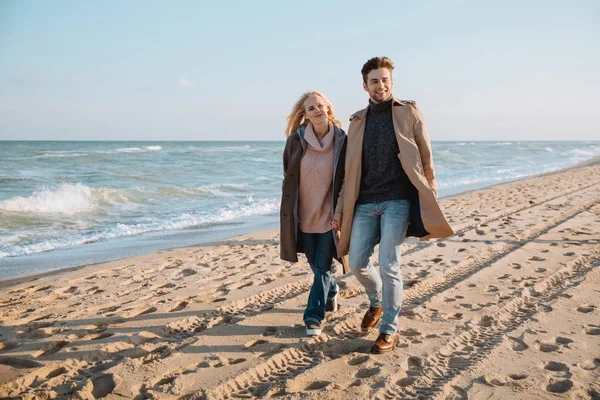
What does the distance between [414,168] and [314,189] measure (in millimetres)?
857

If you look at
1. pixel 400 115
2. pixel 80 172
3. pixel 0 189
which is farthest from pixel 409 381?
pixel 80 172

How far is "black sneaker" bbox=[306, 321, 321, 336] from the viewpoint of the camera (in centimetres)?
378

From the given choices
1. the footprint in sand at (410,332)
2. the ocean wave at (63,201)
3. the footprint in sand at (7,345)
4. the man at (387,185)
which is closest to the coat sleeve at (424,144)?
the man at (387,185)

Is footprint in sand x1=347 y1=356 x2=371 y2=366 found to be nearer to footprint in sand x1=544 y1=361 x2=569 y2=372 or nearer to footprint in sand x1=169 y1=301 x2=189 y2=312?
footprint in sand x1=544 y1=361 x2=569 y2=372

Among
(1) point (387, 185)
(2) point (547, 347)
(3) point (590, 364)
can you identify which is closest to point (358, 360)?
(1) point (387, 185)

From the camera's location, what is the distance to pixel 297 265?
20.0 ft

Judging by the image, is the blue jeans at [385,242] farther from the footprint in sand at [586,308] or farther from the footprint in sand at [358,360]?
the footprint in sand at [586,308]

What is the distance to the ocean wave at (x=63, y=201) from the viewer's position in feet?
39.2

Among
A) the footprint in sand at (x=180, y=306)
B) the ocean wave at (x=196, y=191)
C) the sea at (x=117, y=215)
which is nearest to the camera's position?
the footprint in sand at (x=180, y=306)

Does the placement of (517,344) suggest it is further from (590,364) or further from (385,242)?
(385,242)

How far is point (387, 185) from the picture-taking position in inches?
136

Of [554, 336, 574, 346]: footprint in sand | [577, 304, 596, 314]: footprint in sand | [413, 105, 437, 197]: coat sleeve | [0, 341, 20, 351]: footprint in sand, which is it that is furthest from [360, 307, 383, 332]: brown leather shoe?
[0, 341, 20, 351]: footprint in sand

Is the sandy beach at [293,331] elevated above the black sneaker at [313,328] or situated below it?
below

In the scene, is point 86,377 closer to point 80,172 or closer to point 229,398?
point 229,398
